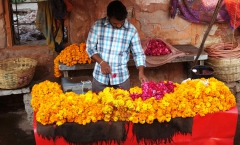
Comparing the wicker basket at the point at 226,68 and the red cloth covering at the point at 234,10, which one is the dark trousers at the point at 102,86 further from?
the red cloth covering at the point at 234,10

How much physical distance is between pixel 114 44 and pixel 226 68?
9.00 feet

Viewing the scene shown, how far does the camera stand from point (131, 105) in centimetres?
324

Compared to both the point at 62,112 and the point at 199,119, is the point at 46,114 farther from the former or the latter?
the point at 199,119

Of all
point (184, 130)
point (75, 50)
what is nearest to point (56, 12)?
point (75, 50)

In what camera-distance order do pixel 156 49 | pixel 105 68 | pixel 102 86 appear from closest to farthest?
pixel 105 68 < pixel 102 86 < pixel 156 49

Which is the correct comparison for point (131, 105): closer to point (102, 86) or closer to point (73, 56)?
point (102, 86)

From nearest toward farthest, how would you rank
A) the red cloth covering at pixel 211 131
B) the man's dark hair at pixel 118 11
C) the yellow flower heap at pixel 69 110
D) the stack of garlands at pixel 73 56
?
1. the yellow flower heap at pixel 69 110
2. the red cloth covering at pixel 211 131
3. the man's dark hair at pixel 118 11
4. the stack of garlands at pixel 73 56

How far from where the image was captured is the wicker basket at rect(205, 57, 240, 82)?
6023 millimetres

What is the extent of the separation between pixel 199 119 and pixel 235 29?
372 cm

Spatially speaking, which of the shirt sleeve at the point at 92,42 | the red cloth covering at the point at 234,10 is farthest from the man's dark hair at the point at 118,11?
the red cloth covering at the point at 234,10

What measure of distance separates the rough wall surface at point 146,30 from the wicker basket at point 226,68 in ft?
1.93

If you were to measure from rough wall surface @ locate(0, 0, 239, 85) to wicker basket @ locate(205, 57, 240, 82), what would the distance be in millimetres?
587

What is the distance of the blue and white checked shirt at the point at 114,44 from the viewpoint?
13.8 ft

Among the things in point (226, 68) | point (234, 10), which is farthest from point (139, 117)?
point (234, 10)
